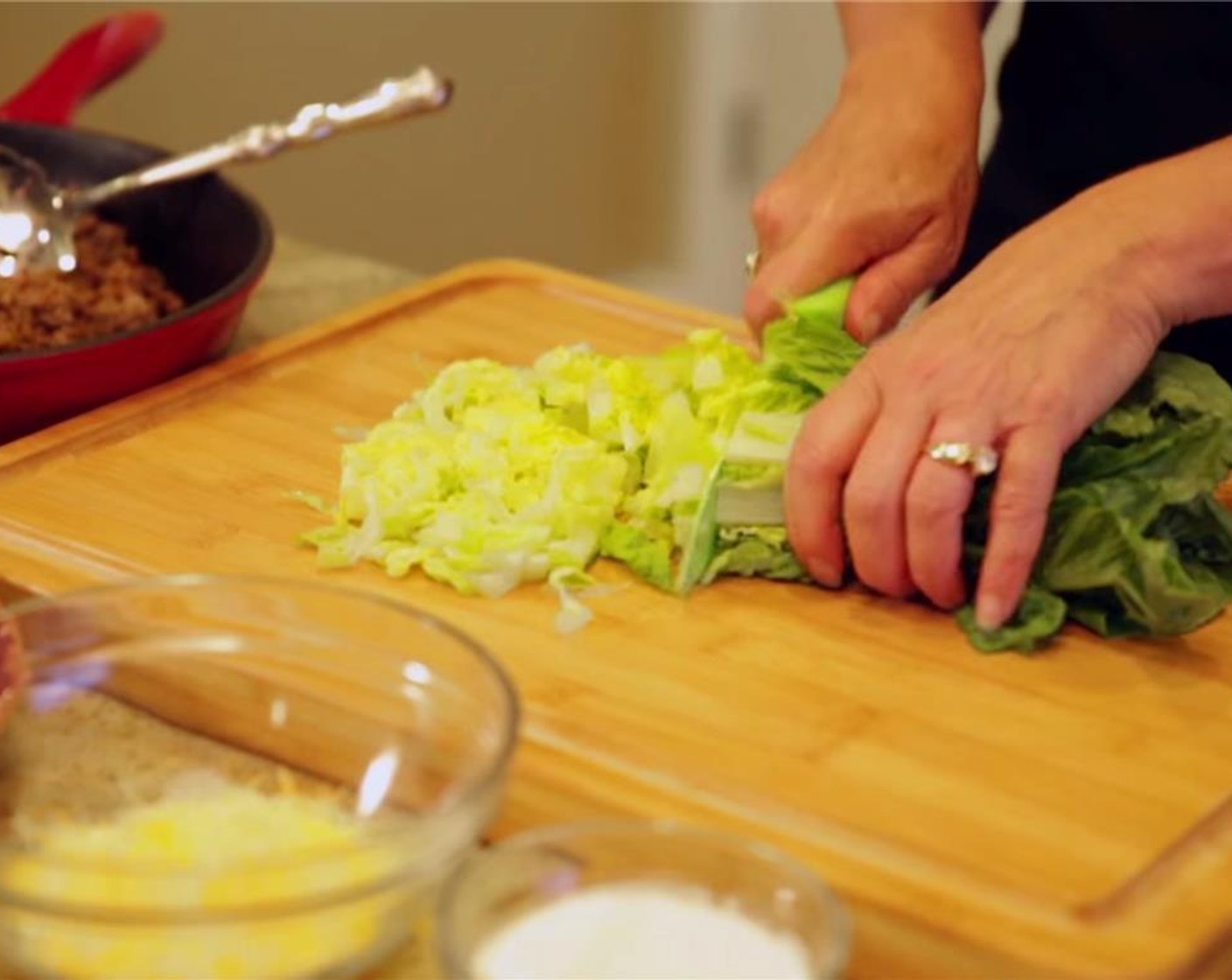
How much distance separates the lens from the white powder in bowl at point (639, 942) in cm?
106

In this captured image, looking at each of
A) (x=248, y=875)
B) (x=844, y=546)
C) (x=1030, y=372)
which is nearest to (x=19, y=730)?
(x=248, y=875)

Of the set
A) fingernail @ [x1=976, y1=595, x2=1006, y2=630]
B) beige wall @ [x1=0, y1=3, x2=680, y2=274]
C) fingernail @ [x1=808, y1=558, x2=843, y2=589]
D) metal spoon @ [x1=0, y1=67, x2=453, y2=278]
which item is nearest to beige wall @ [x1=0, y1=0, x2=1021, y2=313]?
beige wall @ [x1=0, y1=3, x2=680, y2=274]

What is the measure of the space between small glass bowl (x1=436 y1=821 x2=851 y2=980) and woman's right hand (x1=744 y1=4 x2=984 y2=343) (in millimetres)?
784

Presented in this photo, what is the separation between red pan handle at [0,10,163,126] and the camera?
2342 millimetres

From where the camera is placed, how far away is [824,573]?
1.59 meters

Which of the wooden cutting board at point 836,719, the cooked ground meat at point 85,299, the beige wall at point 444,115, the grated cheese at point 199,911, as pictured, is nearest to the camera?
the grated cheese at point 199,911

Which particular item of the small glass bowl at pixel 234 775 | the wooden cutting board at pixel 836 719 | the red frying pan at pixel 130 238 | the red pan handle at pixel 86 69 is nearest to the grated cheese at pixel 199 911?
the small glass bowl at pixel 234 775

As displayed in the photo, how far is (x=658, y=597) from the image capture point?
159 centimetres

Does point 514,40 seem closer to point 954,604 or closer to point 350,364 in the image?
point 350,364

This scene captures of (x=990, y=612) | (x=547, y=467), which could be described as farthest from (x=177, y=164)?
(x=990, y=612)

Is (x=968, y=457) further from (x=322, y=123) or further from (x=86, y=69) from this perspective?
(x=86, y=69)

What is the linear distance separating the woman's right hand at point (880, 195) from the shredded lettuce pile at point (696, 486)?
34mm

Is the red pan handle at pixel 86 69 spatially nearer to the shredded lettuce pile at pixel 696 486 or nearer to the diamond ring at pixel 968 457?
the shredded lettuce pile at pixel 696 486

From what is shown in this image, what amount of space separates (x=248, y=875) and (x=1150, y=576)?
757mm
